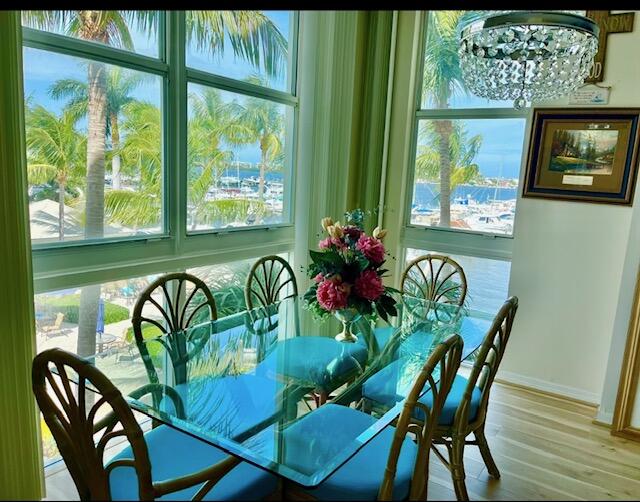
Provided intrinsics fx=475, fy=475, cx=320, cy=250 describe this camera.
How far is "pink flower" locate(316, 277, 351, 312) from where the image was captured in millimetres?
1981

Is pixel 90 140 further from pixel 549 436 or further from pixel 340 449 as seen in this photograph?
pixel 549 436

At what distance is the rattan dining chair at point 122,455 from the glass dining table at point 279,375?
94 mm

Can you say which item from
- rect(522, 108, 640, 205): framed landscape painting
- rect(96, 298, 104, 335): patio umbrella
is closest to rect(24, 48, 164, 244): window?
rect(96, 298, 104, 335): patio umbrella

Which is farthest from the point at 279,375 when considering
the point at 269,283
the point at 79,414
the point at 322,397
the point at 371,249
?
the point at 269,283

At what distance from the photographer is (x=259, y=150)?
250cm

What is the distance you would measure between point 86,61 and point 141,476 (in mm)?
1728

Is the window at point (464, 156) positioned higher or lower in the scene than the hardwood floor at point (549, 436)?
higher

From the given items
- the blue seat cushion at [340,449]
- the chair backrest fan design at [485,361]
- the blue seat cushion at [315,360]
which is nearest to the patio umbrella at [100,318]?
the blue seat cushion at [315,360]

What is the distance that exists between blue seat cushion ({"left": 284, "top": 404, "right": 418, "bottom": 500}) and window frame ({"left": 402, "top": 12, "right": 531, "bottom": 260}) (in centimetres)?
191

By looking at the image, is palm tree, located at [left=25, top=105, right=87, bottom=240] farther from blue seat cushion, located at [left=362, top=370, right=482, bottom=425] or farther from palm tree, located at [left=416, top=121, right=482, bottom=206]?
palm tree, located at [left=416, top=121, right=482, bottom=206]

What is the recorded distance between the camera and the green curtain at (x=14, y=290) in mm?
1608

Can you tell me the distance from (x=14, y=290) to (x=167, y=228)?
2.80ft

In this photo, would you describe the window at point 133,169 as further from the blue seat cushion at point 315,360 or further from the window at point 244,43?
the blue seat cushion at point 315,360

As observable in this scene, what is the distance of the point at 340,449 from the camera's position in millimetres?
1419
